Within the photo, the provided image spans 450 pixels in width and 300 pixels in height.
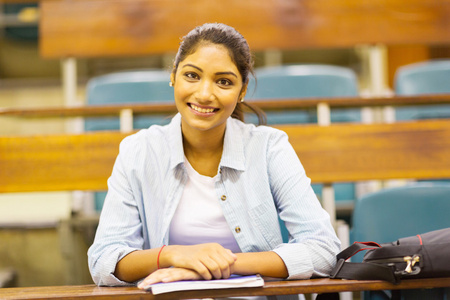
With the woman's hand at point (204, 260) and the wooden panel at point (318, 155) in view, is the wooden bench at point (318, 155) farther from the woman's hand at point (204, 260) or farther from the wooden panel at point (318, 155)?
the woman's hand at point (204, 260)

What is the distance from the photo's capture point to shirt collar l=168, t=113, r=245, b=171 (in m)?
0.81

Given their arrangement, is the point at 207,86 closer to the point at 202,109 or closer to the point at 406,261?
the point at 202,109

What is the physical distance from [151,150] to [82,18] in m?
0.94

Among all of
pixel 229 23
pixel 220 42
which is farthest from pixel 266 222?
pixel 229 23

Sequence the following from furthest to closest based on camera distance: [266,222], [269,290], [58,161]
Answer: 1. [58,161]
2. [266,222]
3. [269,290]

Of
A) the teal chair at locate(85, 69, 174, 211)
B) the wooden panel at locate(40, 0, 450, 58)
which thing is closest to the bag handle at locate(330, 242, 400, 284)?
the teal chair at locate(85, 69, 174, 211)

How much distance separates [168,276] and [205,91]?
0.90 ft

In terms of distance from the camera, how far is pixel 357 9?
5.29ft

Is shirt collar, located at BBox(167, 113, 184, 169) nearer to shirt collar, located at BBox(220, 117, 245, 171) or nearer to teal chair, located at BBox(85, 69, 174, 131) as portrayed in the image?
shirt collar, located at BBox(220, 117, 245, 171)

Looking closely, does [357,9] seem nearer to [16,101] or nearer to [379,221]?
[379,221]

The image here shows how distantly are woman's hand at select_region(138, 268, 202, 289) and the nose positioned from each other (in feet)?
0.82

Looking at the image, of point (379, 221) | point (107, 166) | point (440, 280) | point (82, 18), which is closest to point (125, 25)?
point (82, 18)

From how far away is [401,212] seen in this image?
96 centimetres

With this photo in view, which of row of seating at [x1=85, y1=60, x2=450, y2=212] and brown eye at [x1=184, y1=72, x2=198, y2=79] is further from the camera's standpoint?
row of seating at [x1=85, y1=60, x2=450, y2=212]
